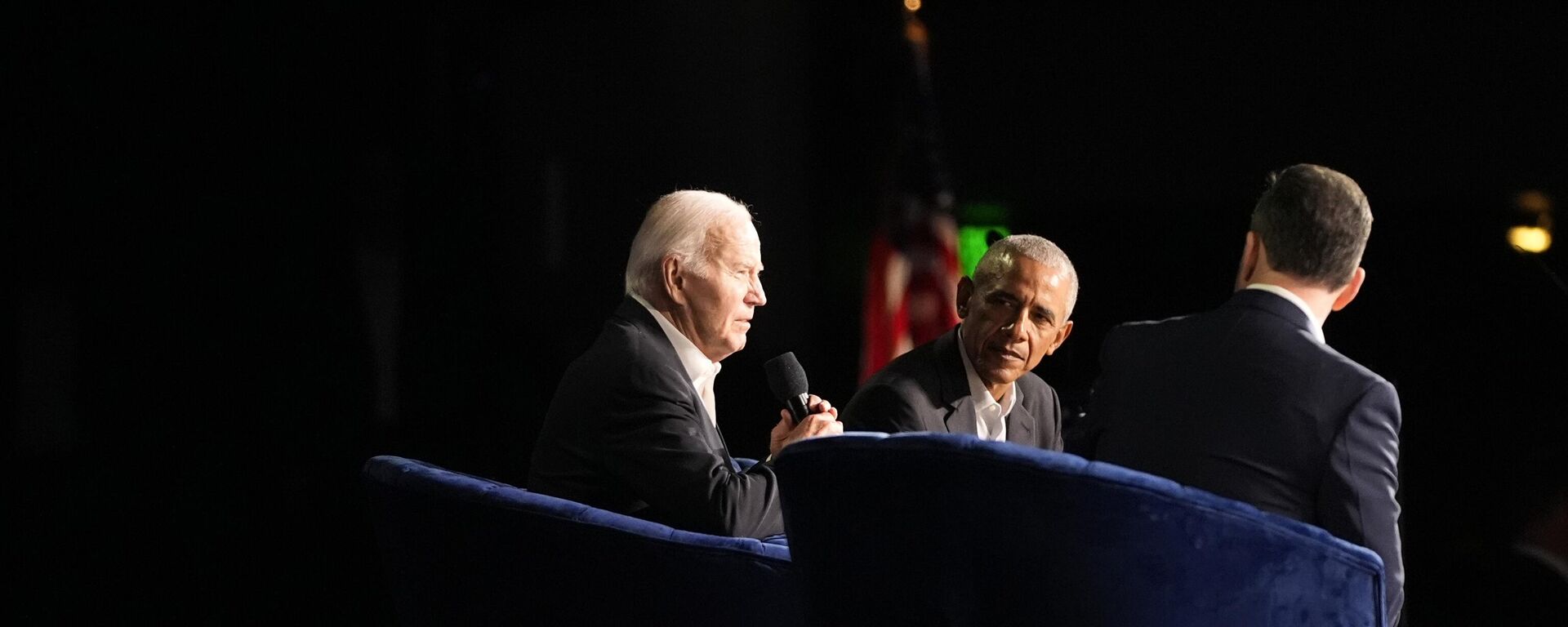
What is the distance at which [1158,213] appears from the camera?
4.40 m

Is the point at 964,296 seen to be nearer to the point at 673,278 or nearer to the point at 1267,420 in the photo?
the point at 673,278

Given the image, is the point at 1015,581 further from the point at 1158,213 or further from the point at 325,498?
the point at 1158,213

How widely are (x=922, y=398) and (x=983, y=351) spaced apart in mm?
125

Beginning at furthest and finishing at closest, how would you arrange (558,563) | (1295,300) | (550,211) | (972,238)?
(972,238) → (550,211) → (558,563) → (1295,300)

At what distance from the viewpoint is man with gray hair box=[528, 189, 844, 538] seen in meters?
1.98

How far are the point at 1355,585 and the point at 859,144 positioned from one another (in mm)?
3560

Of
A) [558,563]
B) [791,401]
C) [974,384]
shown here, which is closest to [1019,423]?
[974,384]

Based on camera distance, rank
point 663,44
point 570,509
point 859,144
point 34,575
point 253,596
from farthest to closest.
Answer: point 859,144 → point 663,44 → point 253,596 → point 34,575 → point 570,509

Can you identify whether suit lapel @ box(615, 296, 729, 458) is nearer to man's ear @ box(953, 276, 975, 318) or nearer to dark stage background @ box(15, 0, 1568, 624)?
man's ear @ box(953, 276, 975, 318)

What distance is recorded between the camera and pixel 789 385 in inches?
81.7

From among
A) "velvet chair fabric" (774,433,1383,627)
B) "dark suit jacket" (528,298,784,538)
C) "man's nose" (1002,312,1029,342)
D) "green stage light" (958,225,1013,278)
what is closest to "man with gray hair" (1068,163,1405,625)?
"velvet chair fabric" (774,433,1383,627)

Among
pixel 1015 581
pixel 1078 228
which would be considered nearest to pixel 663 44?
pixel 1078 228

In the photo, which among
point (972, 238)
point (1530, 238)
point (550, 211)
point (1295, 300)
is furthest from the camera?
point (972, 238)

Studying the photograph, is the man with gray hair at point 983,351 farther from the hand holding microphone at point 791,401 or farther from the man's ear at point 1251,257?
the man's ear at point 1251,257
